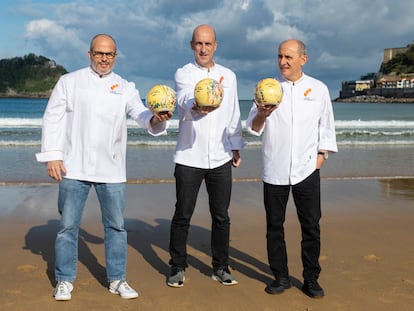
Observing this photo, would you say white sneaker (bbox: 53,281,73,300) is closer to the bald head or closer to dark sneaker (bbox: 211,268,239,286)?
dark sneaker (bbox: 211,268,239,286)

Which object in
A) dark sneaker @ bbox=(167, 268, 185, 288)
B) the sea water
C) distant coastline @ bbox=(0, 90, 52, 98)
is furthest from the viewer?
distant coastline @ bbox=(0, 90, 52, 98)

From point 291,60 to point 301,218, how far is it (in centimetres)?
134

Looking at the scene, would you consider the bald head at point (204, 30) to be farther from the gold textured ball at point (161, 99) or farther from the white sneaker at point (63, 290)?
the white sneaker at point (63, 290)

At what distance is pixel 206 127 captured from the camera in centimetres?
425

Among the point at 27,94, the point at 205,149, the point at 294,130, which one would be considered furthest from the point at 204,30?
the point at 27,94

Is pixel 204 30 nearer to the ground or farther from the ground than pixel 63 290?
farther from the ground

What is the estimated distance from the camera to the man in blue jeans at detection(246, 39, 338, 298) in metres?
4.03

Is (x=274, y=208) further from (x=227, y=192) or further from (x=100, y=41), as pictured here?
(x=100, y=41)

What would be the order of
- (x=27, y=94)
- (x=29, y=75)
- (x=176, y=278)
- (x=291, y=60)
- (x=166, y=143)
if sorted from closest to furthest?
1. (x=291, y=60)
2. (x=176, y=278)
3. (x=166, y=143)
4. (x=27, y=94)
5. (x=29, y=75)

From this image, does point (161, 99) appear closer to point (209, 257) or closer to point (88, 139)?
point (88, 139)

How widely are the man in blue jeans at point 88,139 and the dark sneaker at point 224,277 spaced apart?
0.83 meters

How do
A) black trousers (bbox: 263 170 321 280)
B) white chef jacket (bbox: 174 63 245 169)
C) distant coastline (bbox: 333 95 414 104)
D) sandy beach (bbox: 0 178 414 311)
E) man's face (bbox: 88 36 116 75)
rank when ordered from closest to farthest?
man's face (bbox: 88 36 116 75) → sandy beach (bbox: 0 178 414 311) → black trousers (bbox: 263 170 321 280) → white chef jacket (bbox: 174 63 245 169) → distant coastline (bbox: 333 95 414 104)

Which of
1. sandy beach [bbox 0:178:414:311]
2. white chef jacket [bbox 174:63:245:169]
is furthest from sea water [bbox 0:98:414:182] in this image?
white chef jacket [bbox 174:63:245:169]

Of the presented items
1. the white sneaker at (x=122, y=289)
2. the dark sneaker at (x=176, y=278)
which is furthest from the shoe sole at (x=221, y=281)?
the white sneaker at (x=122, y=289)
